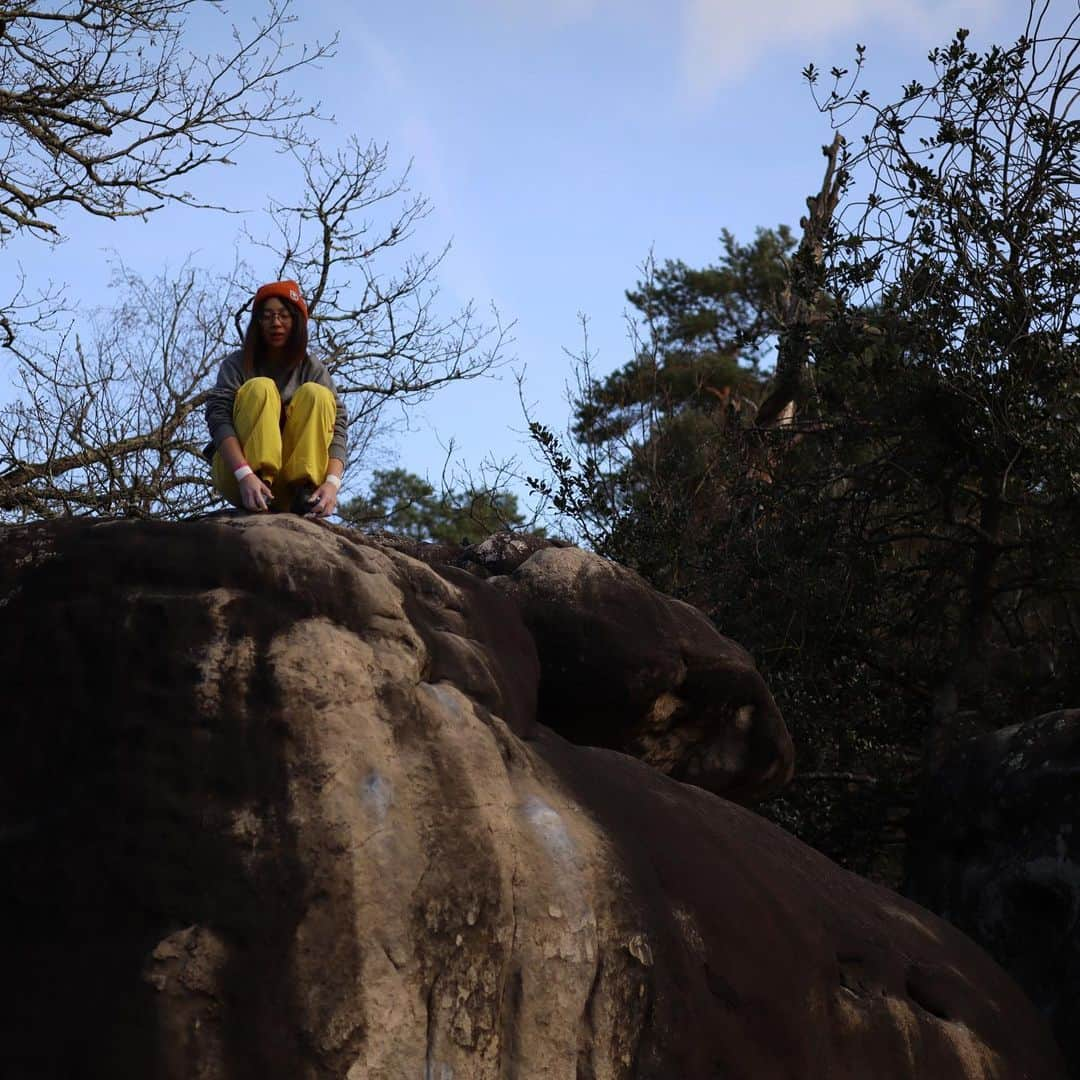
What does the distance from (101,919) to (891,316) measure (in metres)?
5.84

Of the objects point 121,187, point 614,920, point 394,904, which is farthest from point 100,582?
point 121,187

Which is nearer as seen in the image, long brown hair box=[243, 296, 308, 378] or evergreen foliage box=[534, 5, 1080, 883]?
long brown hair box=[243, 296, 308, 378]

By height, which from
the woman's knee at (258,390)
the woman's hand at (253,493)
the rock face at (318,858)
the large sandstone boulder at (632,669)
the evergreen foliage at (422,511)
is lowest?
the rock face at (318,858)

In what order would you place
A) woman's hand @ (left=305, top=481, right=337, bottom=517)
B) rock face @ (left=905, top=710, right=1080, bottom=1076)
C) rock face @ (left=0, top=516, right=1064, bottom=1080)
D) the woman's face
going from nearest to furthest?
rock face @ (left=0, top=516, right=1064, bottom=1080) → woman's hand @ (left=305, top=481, right=337, bottom=517) → the woman's face → rock face @ (left=905, top=710, right=1080, bottom=1076)

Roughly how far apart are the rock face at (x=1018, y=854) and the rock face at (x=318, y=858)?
1.90 meters

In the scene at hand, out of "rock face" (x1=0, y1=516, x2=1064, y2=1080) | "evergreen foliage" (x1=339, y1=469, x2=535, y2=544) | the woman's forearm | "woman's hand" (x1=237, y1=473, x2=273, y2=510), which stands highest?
"evergreen foliage" (x1=339, y1=469, x2=535, y2=544)

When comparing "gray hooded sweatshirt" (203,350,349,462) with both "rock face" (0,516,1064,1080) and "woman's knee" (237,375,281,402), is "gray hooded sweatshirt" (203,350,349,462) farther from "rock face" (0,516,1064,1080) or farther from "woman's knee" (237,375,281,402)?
"rock face" (0,516,1064,1080)

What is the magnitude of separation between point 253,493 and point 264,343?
65 centimetres

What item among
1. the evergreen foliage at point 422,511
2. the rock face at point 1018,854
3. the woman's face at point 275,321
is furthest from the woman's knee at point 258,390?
the evergreen foliage at point 422,511

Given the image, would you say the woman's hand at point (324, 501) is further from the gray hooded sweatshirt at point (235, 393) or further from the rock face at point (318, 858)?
the rock face at point (318, 858)

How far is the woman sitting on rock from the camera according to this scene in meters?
4.62

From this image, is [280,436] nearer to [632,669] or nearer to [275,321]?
[275,321]

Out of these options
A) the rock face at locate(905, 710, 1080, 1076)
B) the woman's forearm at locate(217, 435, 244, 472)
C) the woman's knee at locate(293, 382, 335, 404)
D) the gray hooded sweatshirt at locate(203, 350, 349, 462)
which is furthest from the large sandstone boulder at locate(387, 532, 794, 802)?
the rock face at locate(905, 710, 1080, 1076)

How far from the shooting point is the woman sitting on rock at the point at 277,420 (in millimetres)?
4621
